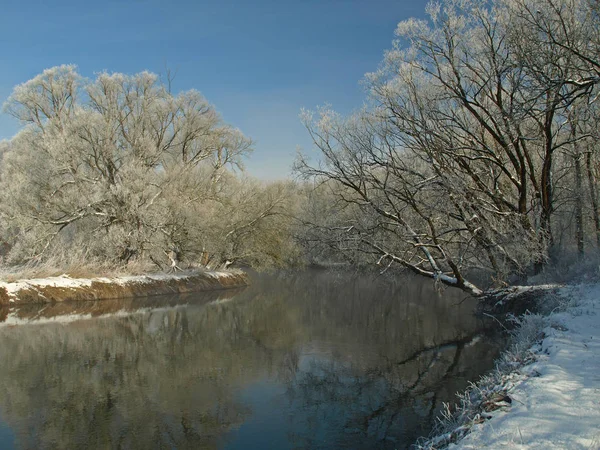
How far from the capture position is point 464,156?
1302cm

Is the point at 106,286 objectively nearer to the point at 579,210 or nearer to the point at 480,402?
the point at 579,210

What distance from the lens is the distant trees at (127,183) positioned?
73.5 ft

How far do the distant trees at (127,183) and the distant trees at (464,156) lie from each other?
12.1m

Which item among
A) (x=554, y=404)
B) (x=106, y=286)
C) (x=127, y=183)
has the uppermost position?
(x=127, y=183)

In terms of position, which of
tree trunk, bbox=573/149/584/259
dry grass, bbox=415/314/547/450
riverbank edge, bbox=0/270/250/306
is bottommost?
dry grass, bbox=415/314/547/450

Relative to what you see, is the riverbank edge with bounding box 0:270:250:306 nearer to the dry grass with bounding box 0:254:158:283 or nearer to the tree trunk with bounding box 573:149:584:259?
the dry grass with bounding box 0:254:158:283

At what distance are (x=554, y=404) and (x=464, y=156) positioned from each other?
9.32 meters

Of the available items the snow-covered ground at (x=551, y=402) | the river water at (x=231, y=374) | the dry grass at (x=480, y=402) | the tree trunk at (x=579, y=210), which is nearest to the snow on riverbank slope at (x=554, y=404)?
the snow-covered ground at (x=551, y=402)

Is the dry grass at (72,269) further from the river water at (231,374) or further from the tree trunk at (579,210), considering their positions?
the tree trunk at (579,210)

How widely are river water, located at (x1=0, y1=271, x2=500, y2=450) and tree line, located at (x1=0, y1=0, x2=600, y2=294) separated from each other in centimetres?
249

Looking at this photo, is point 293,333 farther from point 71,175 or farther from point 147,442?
point 71,175

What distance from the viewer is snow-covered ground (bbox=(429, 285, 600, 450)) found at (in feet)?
13.1

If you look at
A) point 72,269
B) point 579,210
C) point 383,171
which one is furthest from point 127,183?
point 579,210

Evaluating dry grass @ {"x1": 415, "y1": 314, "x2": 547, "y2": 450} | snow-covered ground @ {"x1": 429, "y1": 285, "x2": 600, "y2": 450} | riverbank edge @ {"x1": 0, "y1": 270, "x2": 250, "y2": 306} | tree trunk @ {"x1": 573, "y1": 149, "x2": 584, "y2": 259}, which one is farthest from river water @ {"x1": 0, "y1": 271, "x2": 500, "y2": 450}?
tree trunk @ {"x1": 573, "y1": 149, "x2": 584, "y2": 259}
